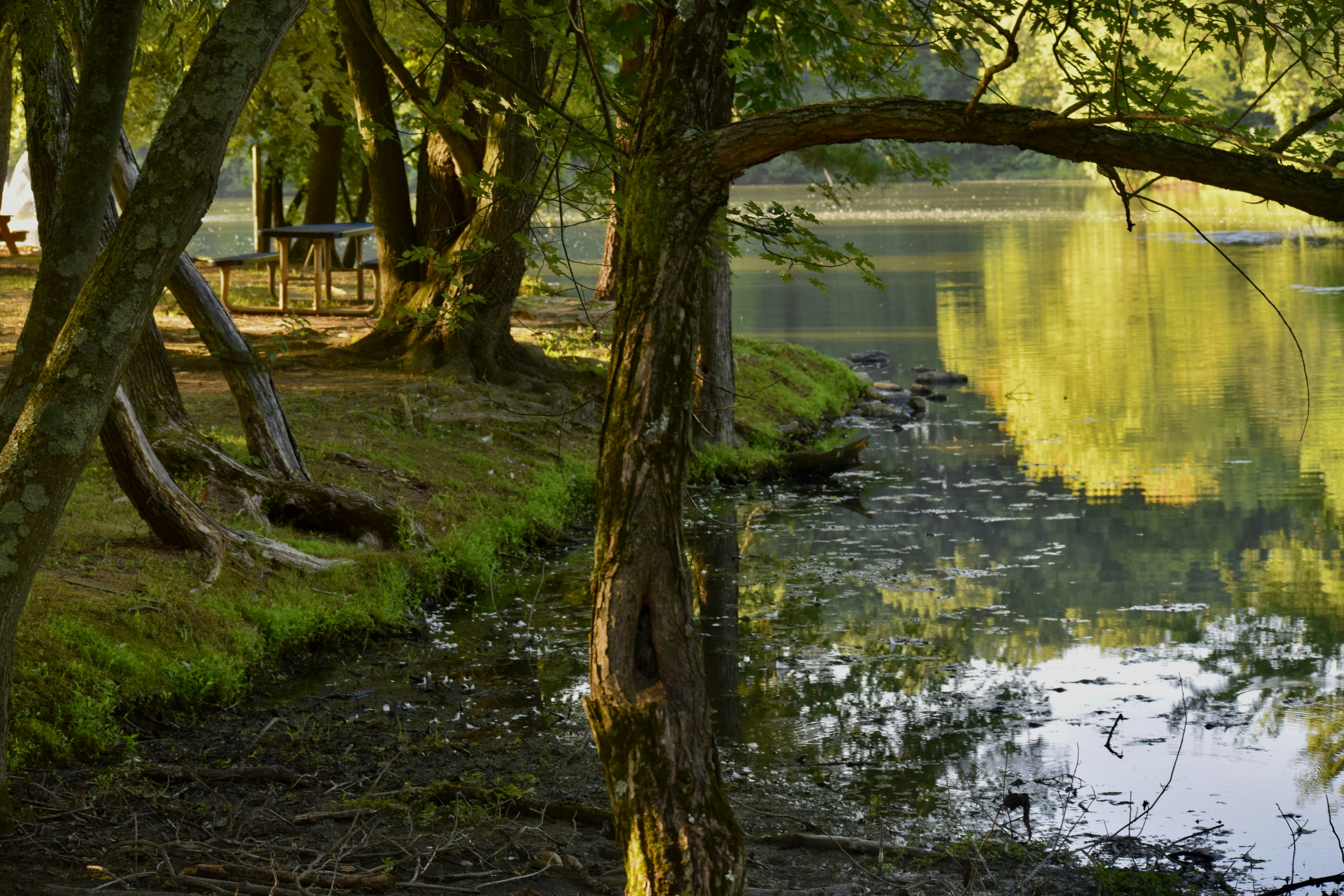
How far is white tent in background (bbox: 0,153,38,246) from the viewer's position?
31.7m

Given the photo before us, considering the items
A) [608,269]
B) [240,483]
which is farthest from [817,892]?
[608,269]

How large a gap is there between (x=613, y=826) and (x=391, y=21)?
48.0 feet

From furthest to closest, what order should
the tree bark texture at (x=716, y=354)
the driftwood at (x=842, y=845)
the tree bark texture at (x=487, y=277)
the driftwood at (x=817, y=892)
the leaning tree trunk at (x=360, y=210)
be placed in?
the leaning tree trunk at (x=360, y=210) → the tree bark texture at (x=716, y=354) → the tree bark texture at (x=487, y=277) → the driftwood at (x=842, y=845) → the driftwood at (x=817, y=892)

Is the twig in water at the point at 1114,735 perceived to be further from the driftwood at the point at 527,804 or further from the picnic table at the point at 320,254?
the picnic table at the point at 320,254

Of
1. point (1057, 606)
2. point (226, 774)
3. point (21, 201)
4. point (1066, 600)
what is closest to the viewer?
point (226, 774)

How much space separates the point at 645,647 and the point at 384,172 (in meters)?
11.9

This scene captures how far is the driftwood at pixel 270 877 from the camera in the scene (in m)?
4.50

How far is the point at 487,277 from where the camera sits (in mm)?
13945

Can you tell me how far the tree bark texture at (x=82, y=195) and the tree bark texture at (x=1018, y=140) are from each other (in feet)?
7.16

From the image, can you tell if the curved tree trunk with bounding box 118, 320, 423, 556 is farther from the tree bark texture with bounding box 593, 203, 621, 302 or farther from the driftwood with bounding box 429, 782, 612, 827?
the tree bark texture with bounding box 593, 203, 621, 302

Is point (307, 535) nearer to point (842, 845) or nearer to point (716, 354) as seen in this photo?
point (842, 845)

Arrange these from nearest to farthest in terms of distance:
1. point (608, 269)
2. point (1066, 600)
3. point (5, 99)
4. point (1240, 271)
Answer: point (1240, 271)
point (5, 99)
point (1066, 600)
point (608, 269)

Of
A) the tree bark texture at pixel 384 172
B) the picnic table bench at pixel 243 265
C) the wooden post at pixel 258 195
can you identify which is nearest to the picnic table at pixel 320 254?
the picnic table bench at pixel 243 265

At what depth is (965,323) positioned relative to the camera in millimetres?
25797
